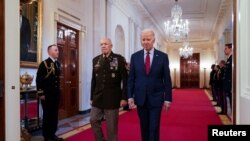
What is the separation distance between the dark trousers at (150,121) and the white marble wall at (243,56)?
32.9 inches

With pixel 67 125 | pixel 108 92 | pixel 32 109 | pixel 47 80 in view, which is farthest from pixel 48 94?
pixel 67 125

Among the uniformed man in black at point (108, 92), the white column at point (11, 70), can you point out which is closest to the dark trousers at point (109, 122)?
the uniformed man in black at point (108, 92)

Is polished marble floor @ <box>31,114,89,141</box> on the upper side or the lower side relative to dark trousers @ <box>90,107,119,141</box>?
lower

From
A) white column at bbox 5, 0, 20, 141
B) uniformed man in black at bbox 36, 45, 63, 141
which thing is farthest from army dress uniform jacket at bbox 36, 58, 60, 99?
white column at bbox 5, 0, 20, 141

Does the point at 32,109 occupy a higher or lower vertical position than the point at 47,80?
lower

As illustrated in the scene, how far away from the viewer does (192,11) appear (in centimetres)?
1292

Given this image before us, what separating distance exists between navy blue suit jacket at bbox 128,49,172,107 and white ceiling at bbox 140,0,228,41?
27.7ft

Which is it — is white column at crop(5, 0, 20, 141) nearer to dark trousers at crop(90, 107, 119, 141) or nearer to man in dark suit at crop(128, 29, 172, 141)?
dark trousers at crop(90, 107, 119, 141)

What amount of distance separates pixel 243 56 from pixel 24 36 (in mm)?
3907

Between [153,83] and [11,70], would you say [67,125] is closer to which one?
[153,83]

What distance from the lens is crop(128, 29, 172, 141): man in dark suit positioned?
2986 mm

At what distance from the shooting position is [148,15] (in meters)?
13.3

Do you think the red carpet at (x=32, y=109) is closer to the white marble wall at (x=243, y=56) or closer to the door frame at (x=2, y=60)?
the door frame at (x=2, y=60)

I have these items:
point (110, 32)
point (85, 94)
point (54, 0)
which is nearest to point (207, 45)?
point (110, 32)
